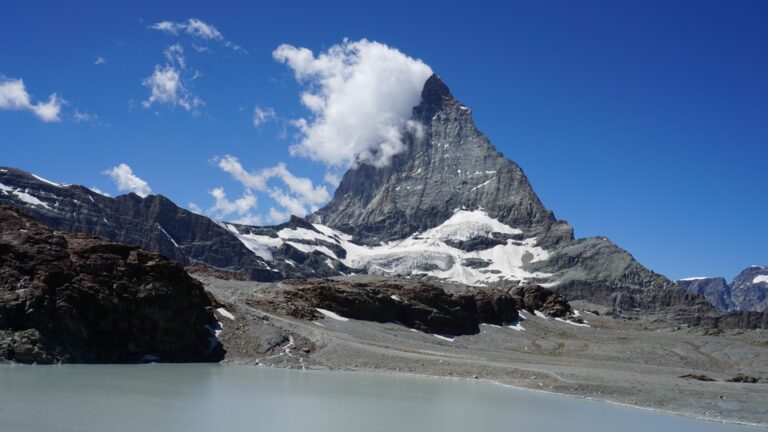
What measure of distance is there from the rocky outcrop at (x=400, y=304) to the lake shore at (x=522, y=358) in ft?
10.0

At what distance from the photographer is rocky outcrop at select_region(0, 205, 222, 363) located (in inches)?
2060

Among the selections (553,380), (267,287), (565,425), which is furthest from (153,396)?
(267,287)

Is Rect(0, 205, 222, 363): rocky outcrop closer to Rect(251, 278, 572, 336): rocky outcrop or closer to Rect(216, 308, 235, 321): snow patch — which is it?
Rect(216, 308, 235, 321): snow patch

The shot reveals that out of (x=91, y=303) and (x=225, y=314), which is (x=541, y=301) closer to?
(x=225, y=314)

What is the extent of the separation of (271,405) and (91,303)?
25869 mm

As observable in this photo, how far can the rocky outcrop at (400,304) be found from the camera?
99.4 m

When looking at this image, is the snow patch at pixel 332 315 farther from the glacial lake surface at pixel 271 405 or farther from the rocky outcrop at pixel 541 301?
the rocky outcrop at pixel 541 301

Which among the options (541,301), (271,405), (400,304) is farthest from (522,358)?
(541,301)

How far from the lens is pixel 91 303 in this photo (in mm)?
57562

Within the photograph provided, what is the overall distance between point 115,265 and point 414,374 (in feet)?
99.7

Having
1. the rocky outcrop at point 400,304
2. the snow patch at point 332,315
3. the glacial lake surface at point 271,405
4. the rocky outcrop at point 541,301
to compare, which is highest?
the rocky outcrop at point 541,301

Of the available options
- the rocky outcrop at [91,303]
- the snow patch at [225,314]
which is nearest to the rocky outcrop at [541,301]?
the snow patch at [225,314]

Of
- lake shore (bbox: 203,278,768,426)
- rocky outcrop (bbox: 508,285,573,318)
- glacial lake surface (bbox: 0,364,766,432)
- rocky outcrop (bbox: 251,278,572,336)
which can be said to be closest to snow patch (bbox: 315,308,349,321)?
rocky outcrop (bbox: 251,278,572,336)

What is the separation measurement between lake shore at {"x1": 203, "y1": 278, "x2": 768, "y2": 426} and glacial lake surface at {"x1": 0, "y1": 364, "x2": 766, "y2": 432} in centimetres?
471
